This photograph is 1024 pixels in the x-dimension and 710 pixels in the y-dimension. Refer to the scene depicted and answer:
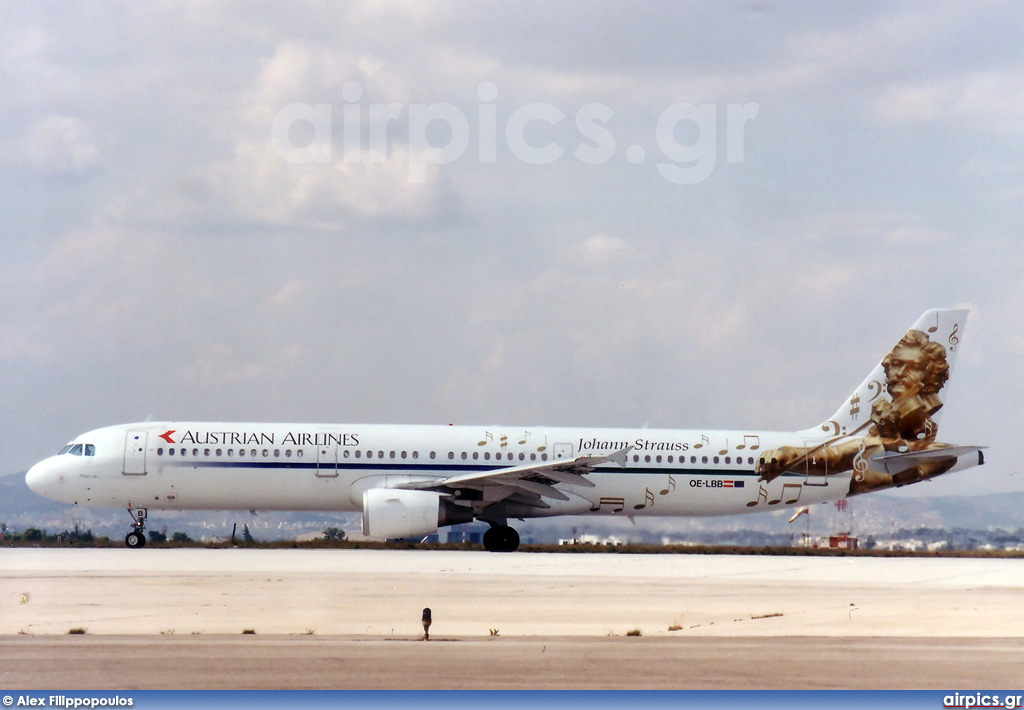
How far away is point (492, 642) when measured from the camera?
12.8 m

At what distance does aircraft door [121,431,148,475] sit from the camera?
27469mm

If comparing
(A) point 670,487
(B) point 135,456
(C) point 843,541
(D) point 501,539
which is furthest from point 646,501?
(B) point 135,456

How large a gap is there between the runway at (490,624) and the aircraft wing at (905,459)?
6249mm

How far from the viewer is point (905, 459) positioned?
3042 centimetres

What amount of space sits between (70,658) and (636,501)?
778 inches

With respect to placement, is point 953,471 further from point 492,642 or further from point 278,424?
point 492,642

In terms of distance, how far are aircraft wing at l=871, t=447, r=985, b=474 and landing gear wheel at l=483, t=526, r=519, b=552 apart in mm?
9813

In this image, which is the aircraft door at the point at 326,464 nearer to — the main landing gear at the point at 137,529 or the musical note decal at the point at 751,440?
the main landing gear at the point at 137,529

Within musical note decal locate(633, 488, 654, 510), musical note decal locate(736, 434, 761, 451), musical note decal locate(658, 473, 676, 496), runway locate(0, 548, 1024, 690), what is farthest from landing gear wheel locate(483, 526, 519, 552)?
musical note decal locate(736, 434, 761, 451)

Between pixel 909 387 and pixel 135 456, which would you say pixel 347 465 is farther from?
pixel 909 387

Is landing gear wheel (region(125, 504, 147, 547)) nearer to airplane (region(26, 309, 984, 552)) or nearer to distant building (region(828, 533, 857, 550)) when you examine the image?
airplane (region(26, 309, 984, 552))

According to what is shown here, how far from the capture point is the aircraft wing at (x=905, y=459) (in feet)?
99.3

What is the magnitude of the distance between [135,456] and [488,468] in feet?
27.8

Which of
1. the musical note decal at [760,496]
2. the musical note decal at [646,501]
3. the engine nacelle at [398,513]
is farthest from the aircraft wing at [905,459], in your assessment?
the engine nacelle at [398,513]
